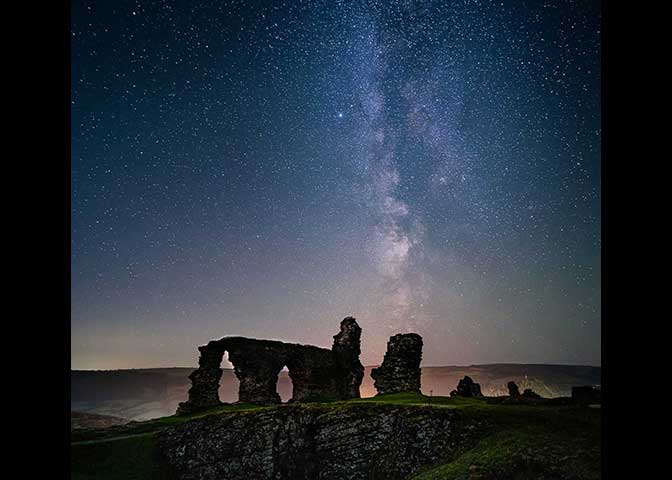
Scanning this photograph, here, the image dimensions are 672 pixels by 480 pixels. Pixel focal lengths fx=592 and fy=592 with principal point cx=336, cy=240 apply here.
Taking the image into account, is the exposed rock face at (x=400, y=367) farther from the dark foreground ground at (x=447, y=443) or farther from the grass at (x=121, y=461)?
the grass at (x=121, y=461)

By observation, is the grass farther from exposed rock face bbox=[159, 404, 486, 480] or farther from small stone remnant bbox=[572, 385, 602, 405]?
small stone remnant bbox=[572, 385, 602, 405]

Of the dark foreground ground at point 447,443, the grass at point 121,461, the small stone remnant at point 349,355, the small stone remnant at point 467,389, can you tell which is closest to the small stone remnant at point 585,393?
the dark foreground ground at point 447,443

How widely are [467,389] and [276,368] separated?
43.1ft

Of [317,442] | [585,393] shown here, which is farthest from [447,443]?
[585,393]

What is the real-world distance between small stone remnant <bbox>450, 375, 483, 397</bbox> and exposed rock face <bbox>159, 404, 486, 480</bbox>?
17.7m

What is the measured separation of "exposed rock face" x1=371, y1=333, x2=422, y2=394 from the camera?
125 ft

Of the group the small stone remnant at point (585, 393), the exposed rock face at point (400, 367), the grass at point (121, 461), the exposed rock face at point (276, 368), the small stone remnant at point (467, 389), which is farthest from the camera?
the small stone remnant at point (467, 389)

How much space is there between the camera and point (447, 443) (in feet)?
66.7

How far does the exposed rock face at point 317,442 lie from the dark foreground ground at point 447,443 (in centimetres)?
5

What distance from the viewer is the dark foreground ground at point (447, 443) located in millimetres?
16859

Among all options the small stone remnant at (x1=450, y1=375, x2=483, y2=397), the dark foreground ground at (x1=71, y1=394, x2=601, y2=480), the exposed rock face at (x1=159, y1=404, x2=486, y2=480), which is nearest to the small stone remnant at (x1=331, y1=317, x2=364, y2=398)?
the small stone remnant at (x1=450, y1=375, x2=483, y2=397)
